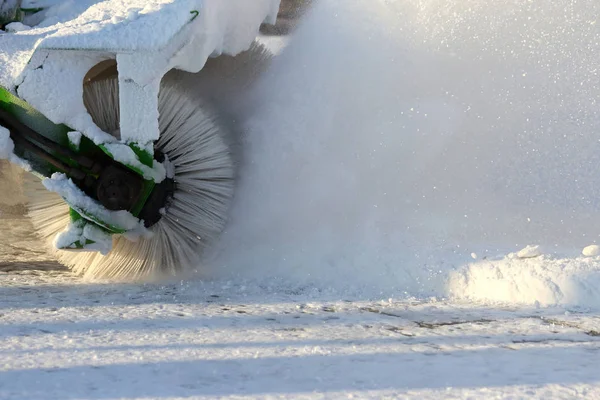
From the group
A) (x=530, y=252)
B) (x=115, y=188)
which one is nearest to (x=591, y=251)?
(x=530, y=252)

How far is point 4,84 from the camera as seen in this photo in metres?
3.33

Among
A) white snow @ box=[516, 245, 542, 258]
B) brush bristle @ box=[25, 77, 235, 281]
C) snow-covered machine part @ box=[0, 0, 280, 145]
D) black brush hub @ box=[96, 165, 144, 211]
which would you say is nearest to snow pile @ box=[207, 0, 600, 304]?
white snow @ box=[516, 245, 542, 258]

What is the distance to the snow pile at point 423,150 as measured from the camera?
12.1 ft

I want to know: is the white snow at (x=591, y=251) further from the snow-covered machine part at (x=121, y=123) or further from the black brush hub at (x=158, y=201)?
the black brush hub at (x=158, y=201)

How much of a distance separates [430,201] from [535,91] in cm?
122

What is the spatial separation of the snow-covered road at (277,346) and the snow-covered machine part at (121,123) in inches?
12.1

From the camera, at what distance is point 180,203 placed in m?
3.73

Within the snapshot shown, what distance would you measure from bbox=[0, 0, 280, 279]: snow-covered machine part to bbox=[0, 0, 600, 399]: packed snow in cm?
21

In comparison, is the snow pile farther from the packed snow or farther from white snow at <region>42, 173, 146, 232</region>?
white snow at <region>42, 173, 146, 232</region>

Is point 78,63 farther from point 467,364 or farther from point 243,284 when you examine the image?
point 467,364

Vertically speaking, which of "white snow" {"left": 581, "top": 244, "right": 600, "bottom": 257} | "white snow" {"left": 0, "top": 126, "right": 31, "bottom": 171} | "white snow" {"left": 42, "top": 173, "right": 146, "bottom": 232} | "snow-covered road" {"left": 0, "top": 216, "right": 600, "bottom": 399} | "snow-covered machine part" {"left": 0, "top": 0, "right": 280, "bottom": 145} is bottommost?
"snow-covered road" {"left": 0, "top": 216, "right": 600, "bottom": 399}

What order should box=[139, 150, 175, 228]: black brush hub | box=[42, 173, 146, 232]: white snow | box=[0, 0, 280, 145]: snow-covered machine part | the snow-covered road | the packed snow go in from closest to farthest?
the snow-covered road → the packed snow → box=[0, 0, 280, 145]: snow-covered machine part → box=[42, 173, 146, 232]: white snow → box=[139, 150, 175, 228]: black brush hub

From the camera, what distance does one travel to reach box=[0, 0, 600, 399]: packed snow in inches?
89.1

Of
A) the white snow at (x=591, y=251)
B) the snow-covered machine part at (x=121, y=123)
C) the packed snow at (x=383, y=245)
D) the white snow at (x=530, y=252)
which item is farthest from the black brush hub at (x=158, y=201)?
the white snow at (x=591, y=251)
